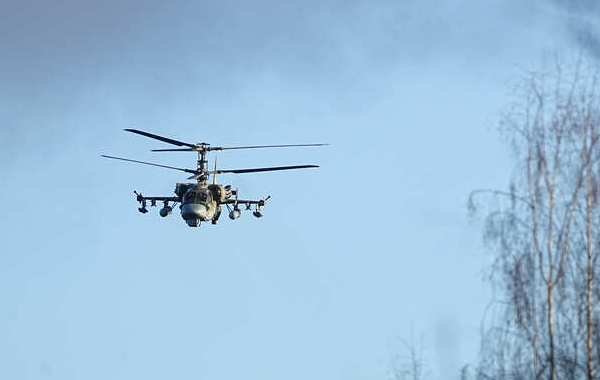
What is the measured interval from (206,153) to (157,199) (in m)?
3.53

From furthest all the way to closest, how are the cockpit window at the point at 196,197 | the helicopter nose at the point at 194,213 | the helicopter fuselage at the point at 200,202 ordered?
the cockpit window at the point at 196,197 → the helicopter fuselage at the point at 200,202 → the helicopter nose at the point at 194,213

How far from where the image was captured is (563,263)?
97.0 ft

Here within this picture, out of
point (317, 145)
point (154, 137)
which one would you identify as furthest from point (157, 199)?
point (317, 145)

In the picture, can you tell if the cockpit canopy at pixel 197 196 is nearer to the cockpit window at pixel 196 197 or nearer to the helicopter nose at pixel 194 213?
the cockpit window at pixel 196 197

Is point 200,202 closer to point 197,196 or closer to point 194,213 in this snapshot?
point 197,196

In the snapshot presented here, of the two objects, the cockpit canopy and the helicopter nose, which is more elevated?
the cockpit canopy

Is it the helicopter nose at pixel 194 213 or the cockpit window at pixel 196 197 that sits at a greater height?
the cockpit window at pixel 196 197

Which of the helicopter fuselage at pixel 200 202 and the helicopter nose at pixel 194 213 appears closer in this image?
the helicopter nose at pixel 194 213

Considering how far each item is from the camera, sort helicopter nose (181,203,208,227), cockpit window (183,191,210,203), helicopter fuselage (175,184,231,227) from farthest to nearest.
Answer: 1. cockpit window (183,191,210,203)
2. helicopter fuselage (175,184,231,227)
3. helicopter nose (181,203,208,227)

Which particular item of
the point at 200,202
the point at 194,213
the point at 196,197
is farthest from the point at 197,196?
the point at 194,213

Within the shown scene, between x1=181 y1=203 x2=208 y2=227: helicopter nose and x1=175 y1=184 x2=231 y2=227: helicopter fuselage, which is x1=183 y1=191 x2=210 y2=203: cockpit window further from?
x1=181 y1=203 x2=208 y2=227: helicopter nose

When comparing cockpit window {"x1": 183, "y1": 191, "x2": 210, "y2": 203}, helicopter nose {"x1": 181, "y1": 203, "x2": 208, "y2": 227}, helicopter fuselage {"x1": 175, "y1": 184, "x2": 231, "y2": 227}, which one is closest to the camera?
helicopter nose {"x1": 181, "y1": 203, "x2": 208, "y2": 227}

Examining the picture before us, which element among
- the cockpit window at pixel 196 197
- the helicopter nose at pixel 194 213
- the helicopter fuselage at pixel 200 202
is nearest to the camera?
the helicopter nose at pixel 194 213

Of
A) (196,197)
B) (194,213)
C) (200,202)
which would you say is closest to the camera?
(194,213)
